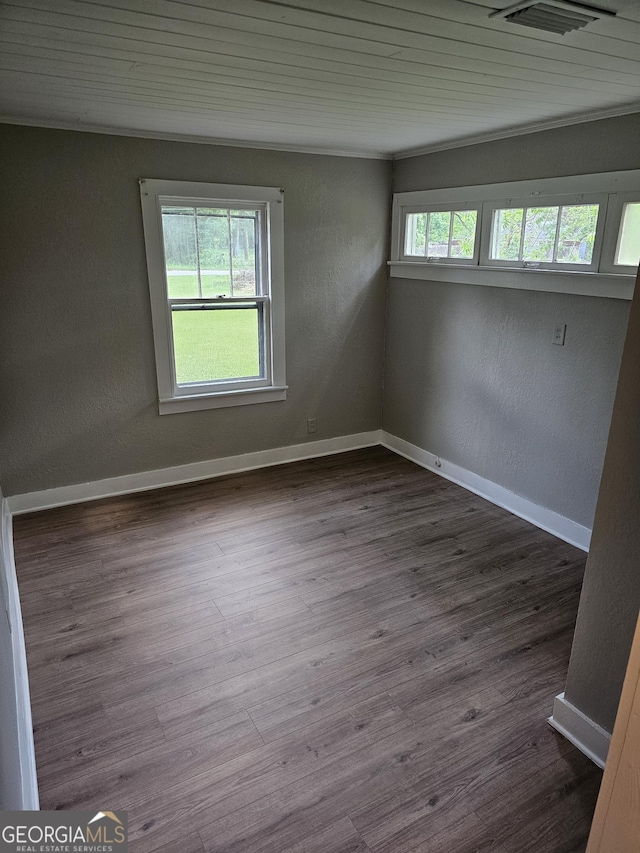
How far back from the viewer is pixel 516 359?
3508 mm

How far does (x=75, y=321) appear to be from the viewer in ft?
11.4

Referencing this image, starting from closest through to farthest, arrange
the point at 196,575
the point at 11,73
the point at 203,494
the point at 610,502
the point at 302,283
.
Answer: the point at 610,502
the point at 11,73
the point at 196,575
the point at 203,494
the point at 302,283

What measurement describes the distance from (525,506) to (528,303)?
1282 mm

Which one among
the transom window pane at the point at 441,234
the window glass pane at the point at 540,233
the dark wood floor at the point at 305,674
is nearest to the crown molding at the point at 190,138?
the transom window pane at the point at 441,234

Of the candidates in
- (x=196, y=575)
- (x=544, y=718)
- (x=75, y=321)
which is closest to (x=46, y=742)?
(x=196, y=575)

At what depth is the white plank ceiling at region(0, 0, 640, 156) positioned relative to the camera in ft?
5.15

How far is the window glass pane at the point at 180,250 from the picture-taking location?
368 cm

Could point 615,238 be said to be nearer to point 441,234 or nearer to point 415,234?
point 441,234

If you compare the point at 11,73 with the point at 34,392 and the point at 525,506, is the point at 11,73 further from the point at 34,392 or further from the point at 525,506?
the point at 525,506

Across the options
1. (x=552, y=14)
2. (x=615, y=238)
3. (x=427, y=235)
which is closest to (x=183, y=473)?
(x=427, y=235)

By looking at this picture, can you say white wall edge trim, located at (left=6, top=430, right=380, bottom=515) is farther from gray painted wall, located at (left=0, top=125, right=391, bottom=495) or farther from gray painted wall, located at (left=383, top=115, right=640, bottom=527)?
gray painted wall, located at (left=383, top=115, right=640, bottom=527)

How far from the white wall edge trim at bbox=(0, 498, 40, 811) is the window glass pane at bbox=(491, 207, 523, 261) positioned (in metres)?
3.20

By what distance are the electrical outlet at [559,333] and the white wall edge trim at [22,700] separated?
301cm

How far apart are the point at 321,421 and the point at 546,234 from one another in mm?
2174
